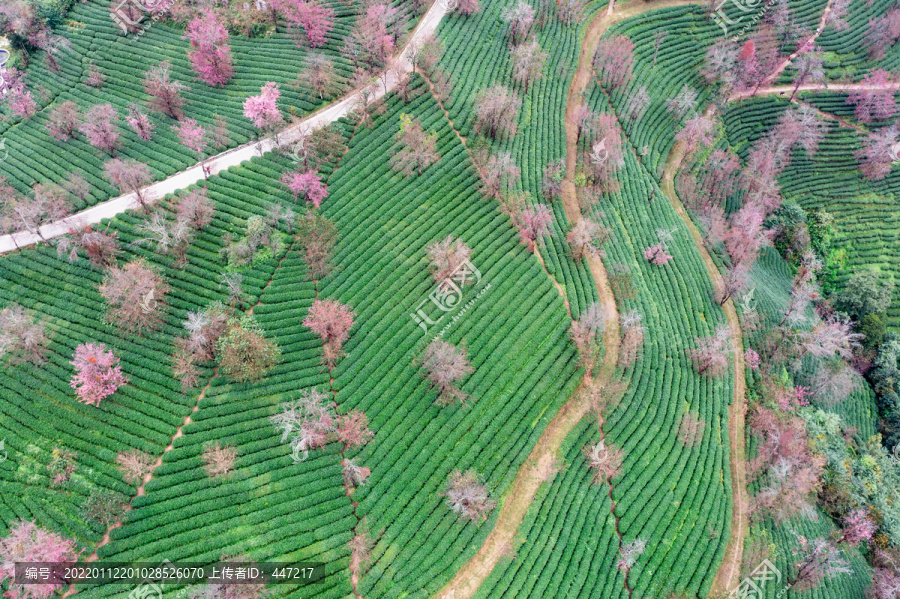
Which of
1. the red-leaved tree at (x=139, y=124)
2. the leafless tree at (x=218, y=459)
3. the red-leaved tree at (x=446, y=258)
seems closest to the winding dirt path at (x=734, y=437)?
the red-leaved tree at (x=446, y=258)

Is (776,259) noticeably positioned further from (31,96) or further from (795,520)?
(31,96)

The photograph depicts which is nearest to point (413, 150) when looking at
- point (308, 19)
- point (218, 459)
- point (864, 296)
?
point (308, 19)

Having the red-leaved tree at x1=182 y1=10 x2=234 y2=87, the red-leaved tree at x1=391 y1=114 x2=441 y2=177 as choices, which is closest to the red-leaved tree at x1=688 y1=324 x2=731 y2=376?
the red-leaved tree at x1=391 y1=114 x2=441 y2=177

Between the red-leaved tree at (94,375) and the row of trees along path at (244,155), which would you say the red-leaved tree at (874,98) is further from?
the red-leaved tree at (94,375)

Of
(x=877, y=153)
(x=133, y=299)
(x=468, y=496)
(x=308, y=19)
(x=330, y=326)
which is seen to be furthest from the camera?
(x=877, y=153)

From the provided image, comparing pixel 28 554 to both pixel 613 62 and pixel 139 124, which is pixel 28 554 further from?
pixel 613 62
